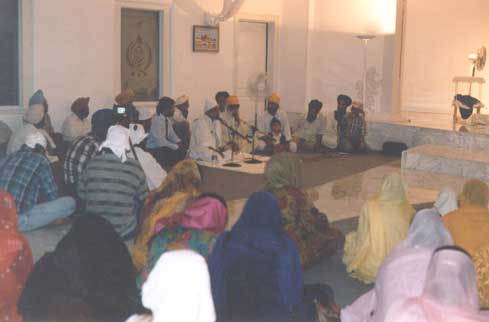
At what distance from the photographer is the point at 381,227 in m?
4.87

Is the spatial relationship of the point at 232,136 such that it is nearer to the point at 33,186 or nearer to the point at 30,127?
the point at 30,127

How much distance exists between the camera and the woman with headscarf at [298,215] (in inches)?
198

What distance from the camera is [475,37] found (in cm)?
1364

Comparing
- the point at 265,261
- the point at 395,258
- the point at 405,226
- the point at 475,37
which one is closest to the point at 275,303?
the point at 265,261

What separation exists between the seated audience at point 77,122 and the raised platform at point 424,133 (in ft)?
14.2

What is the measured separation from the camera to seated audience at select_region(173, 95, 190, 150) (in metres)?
9.70

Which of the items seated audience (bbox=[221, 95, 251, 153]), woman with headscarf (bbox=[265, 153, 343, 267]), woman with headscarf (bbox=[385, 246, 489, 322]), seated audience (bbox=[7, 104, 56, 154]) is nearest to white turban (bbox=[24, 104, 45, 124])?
seated audience (bbox=[7, 104, 56, 154])

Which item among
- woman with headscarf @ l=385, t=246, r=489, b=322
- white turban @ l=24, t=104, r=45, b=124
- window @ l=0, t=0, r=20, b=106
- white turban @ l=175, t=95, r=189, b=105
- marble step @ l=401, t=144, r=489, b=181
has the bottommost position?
marble step @ l=401, t=144, r=489, b=181

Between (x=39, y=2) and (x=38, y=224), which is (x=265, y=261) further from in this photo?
(x=39, y=2)

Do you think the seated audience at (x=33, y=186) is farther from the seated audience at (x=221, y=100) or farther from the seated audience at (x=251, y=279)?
the seated audience at (x=221, y=100)

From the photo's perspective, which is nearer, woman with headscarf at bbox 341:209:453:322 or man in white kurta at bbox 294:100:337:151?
woman with headscarf at bbox 341:209:453:322

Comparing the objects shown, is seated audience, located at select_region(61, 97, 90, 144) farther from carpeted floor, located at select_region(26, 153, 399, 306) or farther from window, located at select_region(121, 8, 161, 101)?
carpeted floor, located at select_region(26, 153, 399, 306)

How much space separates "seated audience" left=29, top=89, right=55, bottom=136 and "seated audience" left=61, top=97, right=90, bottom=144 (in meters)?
0.19

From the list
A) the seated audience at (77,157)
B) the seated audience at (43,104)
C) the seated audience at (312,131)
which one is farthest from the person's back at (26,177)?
the seated audience at (312,131)
